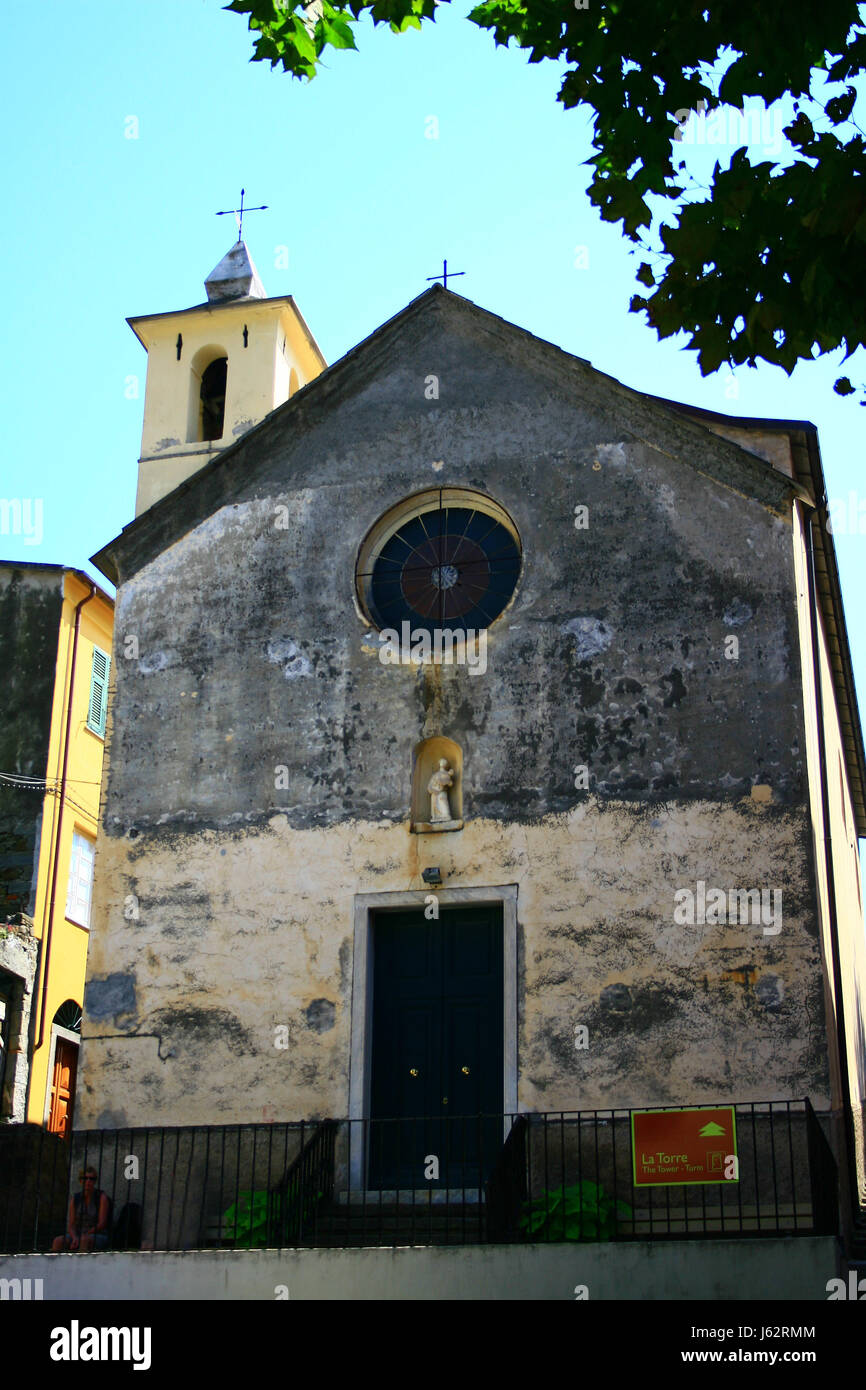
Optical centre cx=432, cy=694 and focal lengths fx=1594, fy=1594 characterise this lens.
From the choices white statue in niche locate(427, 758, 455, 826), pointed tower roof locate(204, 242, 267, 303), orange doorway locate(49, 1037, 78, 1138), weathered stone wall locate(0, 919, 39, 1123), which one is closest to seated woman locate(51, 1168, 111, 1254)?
white statue in niche locate(427, 758, 455, 826)

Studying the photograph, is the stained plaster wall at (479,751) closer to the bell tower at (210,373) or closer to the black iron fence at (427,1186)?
the black iron fence at (427,1186)

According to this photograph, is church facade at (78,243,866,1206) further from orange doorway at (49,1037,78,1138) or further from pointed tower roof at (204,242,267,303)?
pointed tower roof at (204,242,267,303)

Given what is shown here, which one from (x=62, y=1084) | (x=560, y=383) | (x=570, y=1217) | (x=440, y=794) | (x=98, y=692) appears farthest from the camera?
(x=98, y=692)

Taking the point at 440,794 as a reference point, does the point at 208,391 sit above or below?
above

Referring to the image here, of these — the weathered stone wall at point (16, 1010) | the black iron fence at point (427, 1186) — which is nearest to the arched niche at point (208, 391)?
the weathered stone wall at point (16, 1010)

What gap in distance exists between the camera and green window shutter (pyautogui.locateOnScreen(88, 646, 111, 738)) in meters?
25.1

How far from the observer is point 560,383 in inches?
642

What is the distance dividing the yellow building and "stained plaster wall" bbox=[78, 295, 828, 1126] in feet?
23.5

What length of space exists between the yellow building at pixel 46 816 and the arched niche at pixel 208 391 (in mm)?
3894

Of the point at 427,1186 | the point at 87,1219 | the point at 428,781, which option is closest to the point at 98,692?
the point at 428,781

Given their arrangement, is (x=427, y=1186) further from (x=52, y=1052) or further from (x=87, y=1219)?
(x=52, y=1052)

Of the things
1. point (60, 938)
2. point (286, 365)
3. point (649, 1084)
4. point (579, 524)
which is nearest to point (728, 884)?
point (649, 1084)

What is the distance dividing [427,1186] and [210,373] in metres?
17.9

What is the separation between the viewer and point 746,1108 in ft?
43.4
